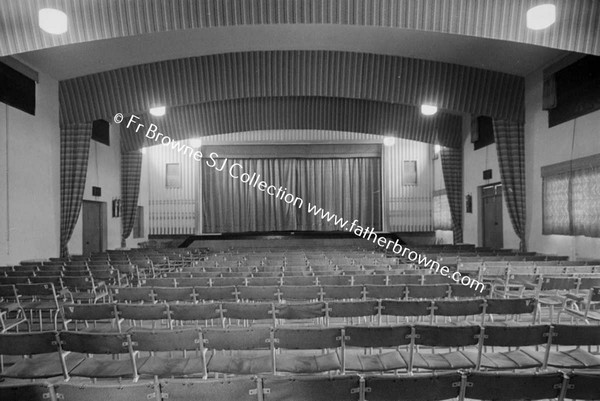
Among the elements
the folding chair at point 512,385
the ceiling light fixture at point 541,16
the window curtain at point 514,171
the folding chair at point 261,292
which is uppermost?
the ceiling light fixture at point 541,16

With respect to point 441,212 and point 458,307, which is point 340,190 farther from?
point 458,307

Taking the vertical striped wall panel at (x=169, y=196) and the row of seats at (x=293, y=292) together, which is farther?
the vertical striped wall panel at (x=169, y=196)

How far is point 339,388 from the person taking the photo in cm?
237

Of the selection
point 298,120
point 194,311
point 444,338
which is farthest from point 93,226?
point 444,338

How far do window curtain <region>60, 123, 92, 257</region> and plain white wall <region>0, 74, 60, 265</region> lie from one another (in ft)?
0.40

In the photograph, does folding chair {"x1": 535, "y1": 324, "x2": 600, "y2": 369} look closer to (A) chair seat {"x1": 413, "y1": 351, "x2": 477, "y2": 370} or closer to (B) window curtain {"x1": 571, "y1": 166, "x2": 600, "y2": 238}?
(A) chair seat {"x1": 413, "y1": 351, "x2": 477, "y2": 370}

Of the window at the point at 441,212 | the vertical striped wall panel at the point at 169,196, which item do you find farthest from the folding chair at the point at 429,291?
the vertical striped wall panel at the point at 169,196

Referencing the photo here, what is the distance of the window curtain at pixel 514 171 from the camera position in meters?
11.8

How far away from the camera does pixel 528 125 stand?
11727 millimetres

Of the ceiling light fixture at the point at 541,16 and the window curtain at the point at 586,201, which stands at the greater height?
the ceiling light fixture at the point at 541,16

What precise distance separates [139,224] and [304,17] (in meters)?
13.6

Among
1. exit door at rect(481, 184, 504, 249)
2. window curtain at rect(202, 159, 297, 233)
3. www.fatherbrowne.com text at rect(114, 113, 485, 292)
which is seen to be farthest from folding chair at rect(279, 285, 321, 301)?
window curtain at rect(202, 159, 297, 233)

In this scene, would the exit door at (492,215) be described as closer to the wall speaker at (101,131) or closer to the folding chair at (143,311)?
→ the folding chair at (143,311)

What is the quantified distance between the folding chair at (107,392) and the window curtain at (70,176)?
10295mm
